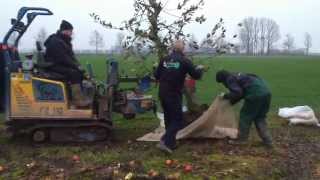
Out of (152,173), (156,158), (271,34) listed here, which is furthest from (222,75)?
(271,34)

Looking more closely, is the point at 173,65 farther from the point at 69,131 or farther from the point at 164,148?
the point at 69,131

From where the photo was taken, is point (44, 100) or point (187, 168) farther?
point (44, 100)

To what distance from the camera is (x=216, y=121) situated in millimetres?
11578

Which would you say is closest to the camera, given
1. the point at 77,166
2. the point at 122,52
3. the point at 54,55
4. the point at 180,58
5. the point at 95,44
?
the point at 77,166

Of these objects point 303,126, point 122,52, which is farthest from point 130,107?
point 303,126

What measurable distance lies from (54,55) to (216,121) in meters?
3.18

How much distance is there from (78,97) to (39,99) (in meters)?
0.69

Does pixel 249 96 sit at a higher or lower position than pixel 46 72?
lower

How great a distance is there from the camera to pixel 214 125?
11594 mm

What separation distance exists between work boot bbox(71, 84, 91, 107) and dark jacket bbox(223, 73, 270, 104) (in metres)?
2.59

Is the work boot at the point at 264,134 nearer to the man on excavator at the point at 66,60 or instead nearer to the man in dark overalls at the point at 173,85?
the man in dark overalls at the point at 173,85

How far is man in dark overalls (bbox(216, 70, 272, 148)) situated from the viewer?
1098cm

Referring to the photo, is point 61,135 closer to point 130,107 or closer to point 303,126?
point 130,107

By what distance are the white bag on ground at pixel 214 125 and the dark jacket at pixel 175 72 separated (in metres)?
1.14
